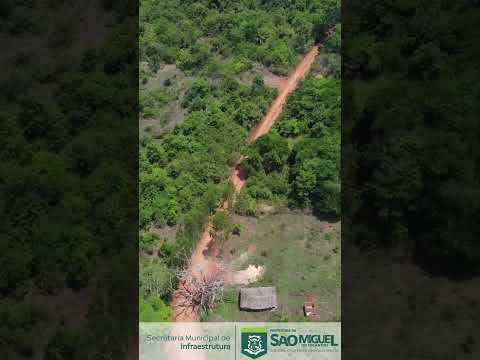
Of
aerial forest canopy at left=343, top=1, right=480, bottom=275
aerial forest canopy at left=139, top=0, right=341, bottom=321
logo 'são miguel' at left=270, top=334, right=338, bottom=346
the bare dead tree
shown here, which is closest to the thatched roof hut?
the bare dead tree

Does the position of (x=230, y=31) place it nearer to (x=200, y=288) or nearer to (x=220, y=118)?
(x=220, y=118)

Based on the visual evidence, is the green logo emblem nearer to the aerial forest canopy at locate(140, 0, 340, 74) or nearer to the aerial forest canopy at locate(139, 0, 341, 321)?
the aerial forest canopy at locate(139, 0, 341, 321)

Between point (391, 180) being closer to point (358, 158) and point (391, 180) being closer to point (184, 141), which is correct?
point (358, 158)

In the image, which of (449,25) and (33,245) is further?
(449,25)

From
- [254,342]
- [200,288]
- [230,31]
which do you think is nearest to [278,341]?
[254,342]

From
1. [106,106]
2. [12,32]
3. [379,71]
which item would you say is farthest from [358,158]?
[12,32]

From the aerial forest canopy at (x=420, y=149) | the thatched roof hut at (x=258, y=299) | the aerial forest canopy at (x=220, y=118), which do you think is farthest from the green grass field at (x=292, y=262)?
the aerial forest canopy at (x=420, y=149)
